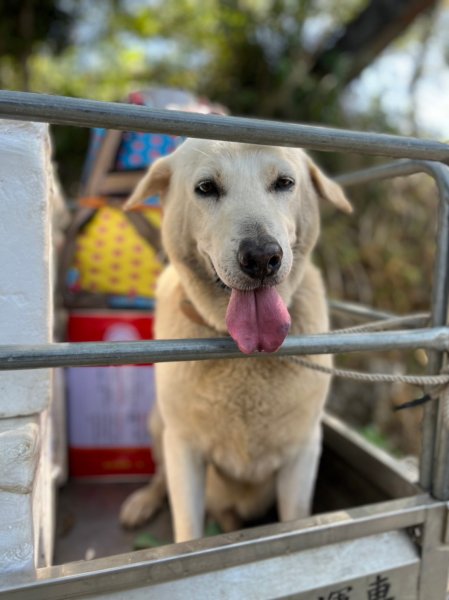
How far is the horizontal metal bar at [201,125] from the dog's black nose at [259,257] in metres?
0.21

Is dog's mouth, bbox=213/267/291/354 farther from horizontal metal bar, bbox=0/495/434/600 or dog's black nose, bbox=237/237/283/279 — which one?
horizontal metal bar, bbox=0/495/434/600

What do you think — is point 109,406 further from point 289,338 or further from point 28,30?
point 28,30

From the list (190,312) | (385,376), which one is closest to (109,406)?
(190,312)

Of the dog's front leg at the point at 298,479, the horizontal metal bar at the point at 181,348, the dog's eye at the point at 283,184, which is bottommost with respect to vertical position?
the dog's front leg at the point at 298,479

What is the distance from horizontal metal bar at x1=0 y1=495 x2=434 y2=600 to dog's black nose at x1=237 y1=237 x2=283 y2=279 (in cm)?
58

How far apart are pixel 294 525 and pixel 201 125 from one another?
903 millimetres

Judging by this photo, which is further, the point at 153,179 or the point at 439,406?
the point at 153,179

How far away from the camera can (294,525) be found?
111 cm

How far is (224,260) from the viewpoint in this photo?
3.57ft

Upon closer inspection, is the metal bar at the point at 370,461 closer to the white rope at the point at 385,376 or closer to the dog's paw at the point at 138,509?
the white rope at the point at 385,376

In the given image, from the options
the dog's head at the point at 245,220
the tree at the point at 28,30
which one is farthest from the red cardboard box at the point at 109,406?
the tree at the point at 28,30

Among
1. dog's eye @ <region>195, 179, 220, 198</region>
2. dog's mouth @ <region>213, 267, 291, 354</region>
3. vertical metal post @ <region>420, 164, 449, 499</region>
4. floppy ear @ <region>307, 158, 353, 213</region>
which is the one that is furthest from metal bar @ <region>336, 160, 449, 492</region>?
dog's eye @ <region>195, 179, 220, 198</region>

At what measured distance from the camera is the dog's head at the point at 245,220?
1.06 metres

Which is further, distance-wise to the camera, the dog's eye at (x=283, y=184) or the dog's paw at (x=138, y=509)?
the dog's paw at (x=138, y=509)
